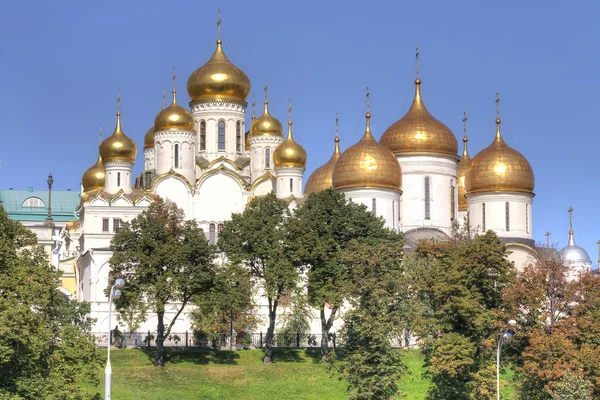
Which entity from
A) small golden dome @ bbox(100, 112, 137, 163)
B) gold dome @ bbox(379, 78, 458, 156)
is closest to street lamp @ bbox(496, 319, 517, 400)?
gold dome @ bbox(379, 78, 458, 156)

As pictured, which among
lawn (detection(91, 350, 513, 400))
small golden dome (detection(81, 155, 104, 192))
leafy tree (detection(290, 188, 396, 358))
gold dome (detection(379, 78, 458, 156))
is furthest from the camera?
small golden dome (detection(81, 155, 104, 192))

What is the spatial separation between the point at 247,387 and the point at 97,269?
22.2 metres

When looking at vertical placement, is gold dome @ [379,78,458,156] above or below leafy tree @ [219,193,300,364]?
above

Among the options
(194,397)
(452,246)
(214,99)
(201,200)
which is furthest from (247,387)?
(214,99)

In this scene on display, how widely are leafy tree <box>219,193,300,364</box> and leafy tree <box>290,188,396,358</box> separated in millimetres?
798

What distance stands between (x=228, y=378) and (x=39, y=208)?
7947cm

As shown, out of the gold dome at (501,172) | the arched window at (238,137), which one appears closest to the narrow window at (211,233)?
the arched window at (238,137)

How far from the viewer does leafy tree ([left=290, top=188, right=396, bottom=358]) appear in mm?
63312

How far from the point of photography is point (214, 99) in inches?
3445

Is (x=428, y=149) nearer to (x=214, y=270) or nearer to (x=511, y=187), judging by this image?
(x=511, y=187)

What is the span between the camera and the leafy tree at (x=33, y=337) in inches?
1770

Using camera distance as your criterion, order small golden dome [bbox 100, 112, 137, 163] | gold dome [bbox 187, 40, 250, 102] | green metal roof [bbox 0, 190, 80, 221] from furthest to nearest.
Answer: green metal roof [bbox 0, 190, 80, 221] → gold dome [bbox 187, 40, 250, 102] → small golden dome [bbox 100, 112, 137, 163]

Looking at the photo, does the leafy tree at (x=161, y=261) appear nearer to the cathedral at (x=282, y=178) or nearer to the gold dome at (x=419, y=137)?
the cathedral at (x=282, y=178)

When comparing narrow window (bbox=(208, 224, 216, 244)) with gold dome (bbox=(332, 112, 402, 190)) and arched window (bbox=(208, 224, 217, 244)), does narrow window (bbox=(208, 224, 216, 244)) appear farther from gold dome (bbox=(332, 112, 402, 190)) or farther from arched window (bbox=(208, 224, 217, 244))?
gold dome (bbox=(332, 112, 402, 190))
